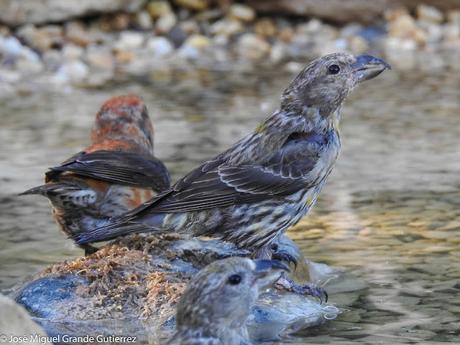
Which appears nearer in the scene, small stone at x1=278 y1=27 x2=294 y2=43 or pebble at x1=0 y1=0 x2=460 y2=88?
pebble at x1=0 y1=0 x2=460 y2=88

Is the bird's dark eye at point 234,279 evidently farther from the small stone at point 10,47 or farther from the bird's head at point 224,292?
the small stone at point 10,47

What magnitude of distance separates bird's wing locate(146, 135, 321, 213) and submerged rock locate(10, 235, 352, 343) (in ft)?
1.18

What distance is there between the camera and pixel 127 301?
6.80m

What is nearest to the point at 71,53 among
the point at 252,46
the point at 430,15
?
the point at 252,46

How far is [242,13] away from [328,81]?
9231 mm

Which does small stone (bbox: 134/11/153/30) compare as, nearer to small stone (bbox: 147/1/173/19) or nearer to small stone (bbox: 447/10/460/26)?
small stone (bbox: 147/1/173/19)

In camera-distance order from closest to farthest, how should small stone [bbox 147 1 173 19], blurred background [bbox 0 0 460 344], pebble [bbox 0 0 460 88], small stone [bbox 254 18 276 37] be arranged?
1. blurred background [bbox 0 0 460 344]
2. pebble [bbox 0 0 460 88]
3. small stone [bbox 254 18 276 37]
4. small stone [bbox 147 1 173 19]

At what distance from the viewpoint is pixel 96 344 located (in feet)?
20.8

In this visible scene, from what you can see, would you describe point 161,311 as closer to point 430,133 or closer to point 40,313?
point 40,313

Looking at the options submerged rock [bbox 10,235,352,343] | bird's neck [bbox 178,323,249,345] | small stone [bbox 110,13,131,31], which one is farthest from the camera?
small stone [bbox 110,13,131,31]

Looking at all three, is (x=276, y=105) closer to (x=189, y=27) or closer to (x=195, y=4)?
(x=189, y=27)

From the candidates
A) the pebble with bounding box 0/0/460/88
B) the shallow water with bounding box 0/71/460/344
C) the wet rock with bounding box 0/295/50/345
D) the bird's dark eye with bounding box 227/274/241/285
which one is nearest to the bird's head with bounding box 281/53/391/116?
the shallow water with bounding box 0/71/460/344

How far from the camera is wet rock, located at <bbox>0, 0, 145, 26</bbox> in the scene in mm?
16188

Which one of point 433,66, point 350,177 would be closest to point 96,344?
point 350,177
